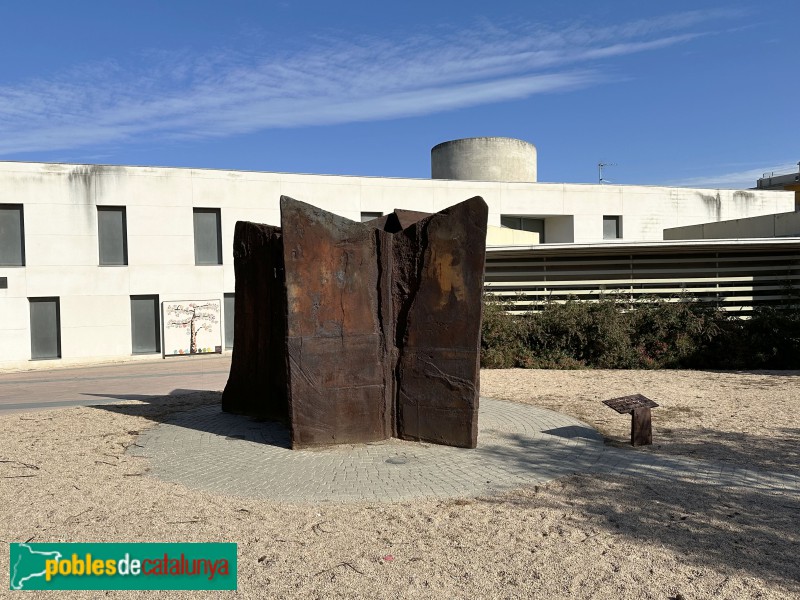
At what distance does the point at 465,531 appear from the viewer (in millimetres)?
4402

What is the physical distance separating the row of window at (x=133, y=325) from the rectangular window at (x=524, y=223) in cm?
1053

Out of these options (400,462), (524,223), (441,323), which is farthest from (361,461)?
(524,223)

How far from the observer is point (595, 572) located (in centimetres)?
374

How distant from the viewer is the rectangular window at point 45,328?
59.7 feet

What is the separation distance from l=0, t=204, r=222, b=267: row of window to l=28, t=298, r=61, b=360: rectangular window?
1335 mm

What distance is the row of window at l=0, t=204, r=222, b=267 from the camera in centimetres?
1800

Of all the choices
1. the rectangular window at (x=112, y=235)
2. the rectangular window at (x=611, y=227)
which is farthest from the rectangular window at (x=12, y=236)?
the rectangular window at (x=611, y=227)

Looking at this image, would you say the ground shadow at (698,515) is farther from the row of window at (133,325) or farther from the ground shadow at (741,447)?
the row of window at (133,325)

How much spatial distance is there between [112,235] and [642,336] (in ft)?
50.6

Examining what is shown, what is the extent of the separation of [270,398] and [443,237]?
11.1ft

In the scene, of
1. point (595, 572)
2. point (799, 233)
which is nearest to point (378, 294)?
point (595, 572)

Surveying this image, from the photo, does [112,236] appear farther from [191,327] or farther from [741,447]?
[741,447]

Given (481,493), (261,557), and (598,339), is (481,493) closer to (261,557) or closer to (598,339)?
(261,557)

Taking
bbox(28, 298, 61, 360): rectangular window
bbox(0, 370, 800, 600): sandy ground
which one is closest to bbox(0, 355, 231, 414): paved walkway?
bbox(28, 298, 61, 360): rectangular window
